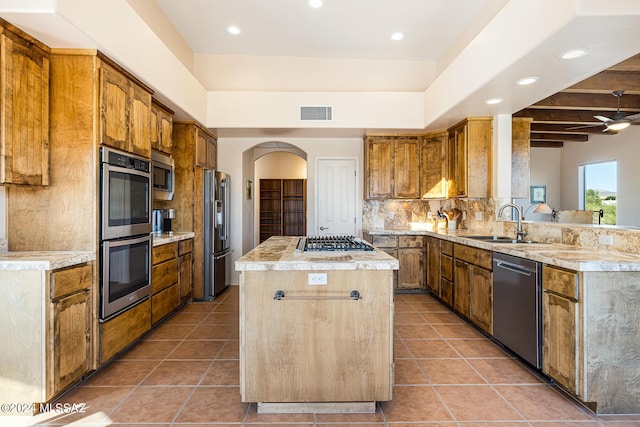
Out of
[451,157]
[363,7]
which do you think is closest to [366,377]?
[363,7]

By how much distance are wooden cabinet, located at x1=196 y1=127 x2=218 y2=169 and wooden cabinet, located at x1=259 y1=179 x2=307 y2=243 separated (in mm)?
3598

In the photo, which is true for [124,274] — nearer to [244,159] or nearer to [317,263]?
[317,263]

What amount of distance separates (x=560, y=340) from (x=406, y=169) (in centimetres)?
327

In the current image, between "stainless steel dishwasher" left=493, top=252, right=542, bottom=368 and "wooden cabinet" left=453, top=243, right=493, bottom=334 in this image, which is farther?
"wooden cabinet" left=453, top=243, right=493, bottom=334

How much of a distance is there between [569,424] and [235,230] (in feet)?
14.8

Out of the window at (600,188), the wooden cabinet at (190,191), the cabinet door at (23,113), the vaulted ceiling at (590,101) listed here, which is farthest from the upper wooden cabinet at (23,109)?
the window at (600,188)

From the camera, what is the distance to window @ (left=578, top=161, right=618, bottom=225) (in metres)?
6.81

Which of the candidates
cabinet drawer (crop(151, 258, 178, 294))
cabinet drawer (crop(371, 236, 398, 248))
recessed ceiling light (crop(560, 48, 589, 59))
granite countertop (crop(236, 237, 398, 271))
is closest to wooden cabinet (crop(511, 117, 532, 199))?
cabinet drawer (crop(371, 236, 398, 248))

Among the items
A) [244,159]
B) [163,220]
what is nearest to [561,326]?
[163,220]

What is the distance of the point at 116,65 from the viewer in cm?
270

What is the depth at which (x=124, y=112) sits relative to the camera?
9.28ft

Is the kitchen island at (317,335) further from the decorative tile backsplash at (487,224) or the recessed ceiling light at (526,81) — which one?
the recessed ceiling light at (526,81)

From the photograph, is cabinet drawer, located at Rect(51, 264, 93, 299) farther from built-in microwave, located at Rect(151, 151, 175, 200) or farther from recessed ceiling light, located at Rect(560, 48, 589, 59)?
recessed ceiling light, located at Rect(560, 48, 589, 59)

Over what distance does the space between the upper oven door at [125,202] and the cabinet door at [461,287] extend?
122 inches
